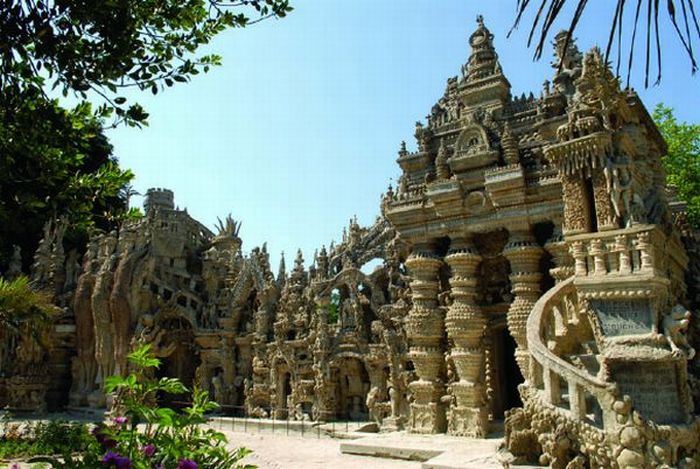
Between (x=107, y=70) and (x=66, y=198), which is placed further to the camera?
(x=66, y=198)

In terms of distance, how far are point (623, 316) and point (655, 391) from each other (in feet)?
3.48

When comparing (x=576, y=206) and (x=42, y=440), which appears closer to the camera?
(x=576, y=206)

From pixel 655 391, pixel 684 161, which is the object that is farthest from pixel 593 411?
pixel 684 161

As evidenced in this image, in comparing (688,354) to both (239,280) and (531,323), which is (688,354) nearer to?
(531,323)

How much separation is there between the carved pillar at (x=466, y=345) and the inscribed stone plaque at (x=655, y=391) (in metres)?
5.38

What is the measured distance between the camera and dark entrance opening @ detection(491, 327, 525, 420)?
14.2 m

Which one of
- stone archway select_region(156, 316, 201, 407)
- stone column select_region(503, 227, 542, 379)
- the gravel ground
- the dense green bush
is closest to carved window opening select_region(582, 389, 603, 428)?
the gravel ground

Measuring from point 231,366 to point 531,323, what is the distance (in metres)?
14.3

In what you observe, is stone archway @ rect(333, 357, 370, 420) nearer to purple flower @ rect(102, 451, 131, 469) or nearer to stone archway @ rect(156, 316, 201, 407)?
stone archway @ rect(156, 316, 201, 407)

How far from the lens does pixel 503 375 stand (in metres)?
14.8

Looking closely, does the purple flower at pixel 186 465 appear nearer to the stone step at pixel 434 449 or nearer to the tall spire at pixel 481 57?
the stone step at pixel 434 449

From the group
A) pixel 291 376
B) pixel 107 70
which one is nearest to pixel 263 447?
pixel 291 376

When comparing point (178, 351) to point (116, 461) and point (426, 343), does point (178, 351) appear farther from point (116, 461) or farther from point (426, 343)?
point (116, 461)

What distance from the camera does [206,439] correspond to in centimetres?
441
